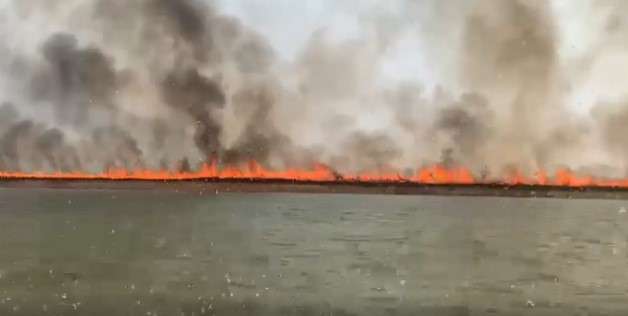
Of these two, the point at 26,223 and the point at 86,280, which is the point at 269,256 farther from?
the point at 26,223

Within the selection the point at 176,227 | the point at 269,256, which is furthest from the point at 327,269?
the point at 176,227

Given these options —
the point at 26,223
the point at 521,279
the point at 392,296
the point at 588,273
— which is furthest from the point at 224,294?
the point at 26,223

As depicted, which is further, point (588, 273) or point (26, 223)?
point (26, 223)

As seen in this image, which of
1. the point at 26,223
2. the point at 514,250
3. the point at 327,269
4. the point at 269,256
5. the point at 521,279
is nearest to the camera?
the point at 521,279

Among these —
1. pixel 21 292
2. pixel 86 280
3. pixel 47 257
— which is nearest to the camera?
pixel 21 292

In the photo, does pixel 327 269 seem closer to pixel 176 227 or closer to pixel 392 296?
pixel 392 296

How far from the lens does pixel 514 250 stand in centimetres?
8200

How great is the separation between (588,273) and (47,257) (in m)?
42.6

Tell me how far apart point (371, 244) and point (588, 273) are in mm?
28563

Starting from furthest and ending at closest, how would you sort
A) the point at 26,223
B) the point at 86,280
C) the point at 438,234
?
the point at 26,223
the point at 438,234
the point at 86,280

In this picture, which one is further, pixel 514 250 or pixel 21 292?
pixel 514 250

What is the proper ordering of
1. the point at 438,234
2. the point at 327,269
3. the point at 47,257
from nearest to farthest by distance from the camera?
the point at 327,269
the point at 47,257
the point at 438,234

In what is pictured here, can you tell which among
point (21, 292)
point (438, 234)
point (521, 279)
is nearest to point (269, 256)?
point (521, 279)

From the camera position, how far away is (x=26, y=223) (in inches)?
4636
